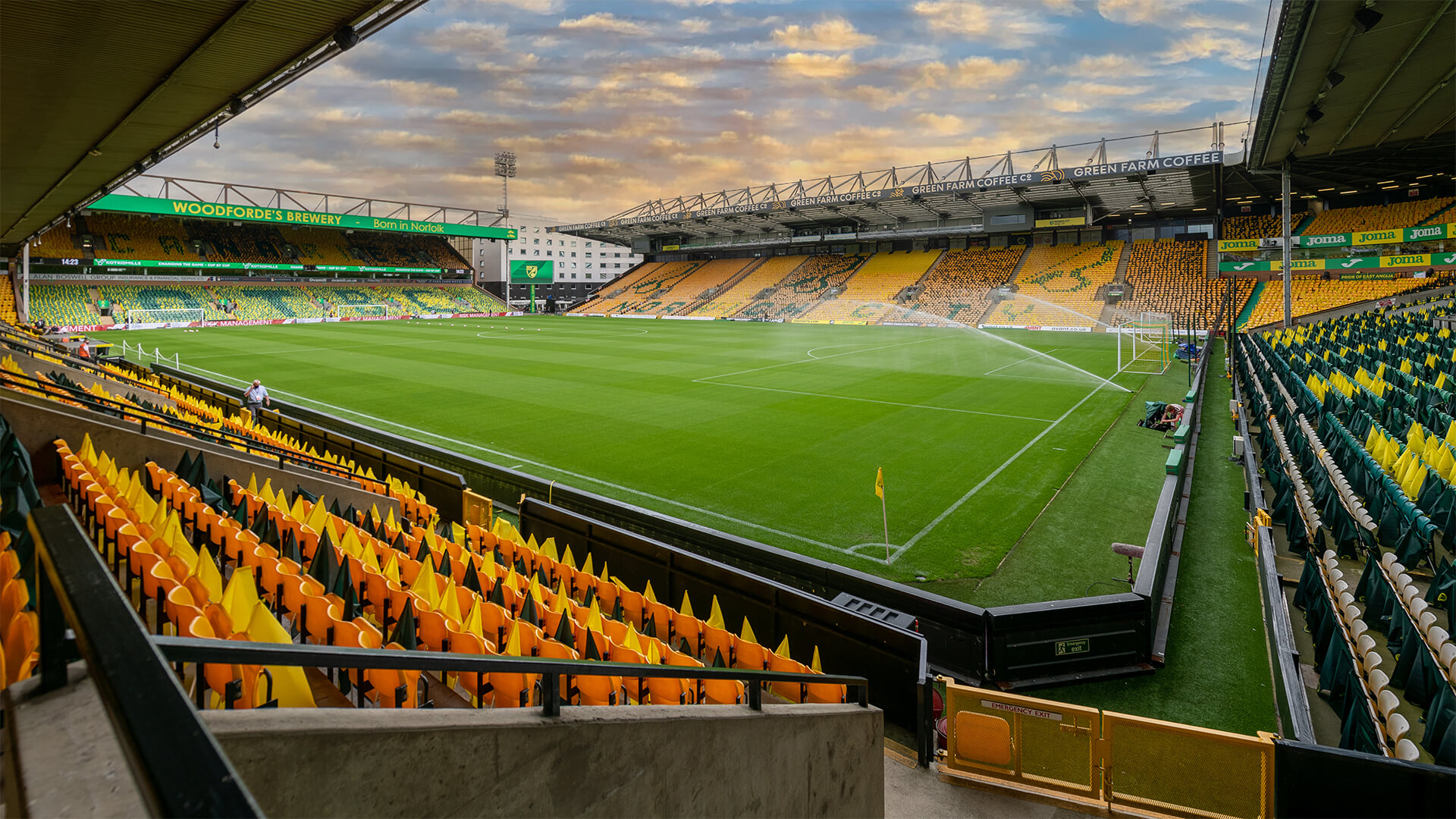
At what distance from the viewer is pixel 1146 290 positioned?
52406 mm

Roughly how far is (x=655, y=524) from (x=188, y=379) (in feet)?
65.0

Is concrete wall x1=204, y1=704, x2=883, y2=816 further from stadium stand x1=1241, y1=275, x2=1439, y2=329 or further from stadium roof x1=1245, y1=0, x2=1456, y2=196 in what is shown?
stadium stand x1=1241, y1=275, x2=1439, y2=329

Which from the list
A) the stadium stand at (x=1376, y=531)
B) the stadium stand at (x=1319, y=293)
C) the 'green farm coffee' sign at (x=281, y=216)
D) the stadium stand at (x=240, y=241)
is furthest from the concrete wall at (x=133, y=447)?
the stadium stand at (x=240, y=241)

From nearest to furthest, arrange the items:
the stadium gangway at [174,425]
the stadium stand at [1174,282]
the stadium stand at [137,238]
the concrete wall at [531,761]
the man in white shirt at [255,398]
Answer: the concrete wall at [531,761] → the stadium gangway at [174,425] → the man in white shirt at [255,398] → the stadium stand at [1174,282] → the stadium stand at [137,238]

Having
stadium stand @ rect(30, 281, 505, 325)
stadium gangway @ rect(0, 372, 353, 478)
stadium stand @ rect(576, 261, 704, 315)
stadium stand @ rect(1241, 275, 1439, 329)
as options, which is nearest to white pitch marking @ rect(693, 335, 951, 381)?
stadium gangway @ rect(0, 372, 353, 478)

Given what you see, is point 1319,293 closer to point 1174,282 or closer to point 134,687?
point 1174,282

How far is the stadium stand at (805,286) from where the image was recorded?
221 ft

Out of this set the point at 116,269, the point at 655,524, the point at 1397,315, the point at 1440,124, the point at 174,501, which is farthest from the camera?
the point at 116,269

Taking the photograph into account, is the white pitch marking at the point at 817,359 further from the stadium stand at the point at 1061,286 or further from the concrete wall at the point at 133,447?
the concrete wall at the point at 133,447

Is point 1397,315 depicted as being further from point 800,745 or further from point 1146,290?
point 800,745

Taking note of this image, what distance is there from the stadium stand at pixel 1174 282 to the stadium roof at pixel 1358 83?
16.1 m

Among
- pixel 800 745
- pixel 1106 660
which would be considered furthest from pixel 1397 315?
pixel 800 745

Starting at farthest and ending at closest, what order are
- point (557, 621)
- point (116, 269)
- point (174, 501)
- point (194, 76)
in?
point (116, 269) → point (194, 76) → point (174, 501) → point (557, 621)

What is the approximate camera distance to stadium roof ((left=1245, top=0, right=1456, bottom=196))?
50.8 ft
